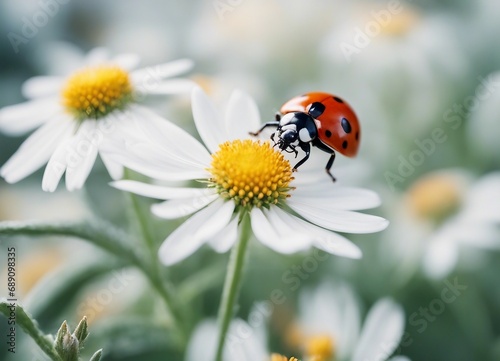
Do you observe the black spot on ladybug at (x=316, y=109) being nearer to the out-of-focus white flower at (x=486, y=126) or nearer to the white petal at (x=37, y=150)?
the white petal at (x=37, y=150)

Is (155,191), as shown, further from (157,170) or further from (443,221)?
(443,221)

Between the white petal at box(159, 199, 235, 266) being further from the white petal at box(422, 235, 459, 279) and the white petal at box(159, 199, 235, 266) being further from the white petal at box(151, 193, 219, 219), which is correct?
the white petal at box(422, 235, 459, 279)

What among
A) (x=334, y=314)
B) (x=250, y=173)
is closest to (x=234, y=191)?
(x=250, y=173)

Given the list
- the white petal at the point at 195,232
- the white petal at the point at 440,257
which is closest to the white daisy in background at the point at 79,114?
the white petal at the point at 195,232

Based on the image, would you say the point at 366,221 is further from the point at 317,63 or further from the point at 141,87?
the point at 317,63

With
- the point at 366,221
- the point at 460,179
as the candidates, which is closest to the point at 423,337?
the point at 460,179
